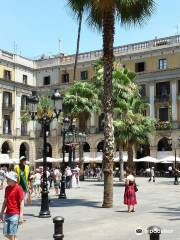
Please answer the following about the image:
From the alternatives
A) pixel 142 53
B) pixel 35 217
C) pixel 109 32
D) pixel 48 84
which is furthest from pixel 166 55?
pixel 35 217

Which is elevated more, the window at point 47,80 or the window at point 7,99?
the window at point 47,80

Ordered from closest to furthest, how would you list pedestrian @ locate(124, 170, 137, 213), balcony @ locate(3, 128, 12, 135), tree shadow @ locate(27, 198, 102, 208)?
pedestrian @ locate(124, 170, 137, 213)
tree shadow @ locate(27, 198, 102, 208)
balcony @ locate(3, 128, 12, 135)

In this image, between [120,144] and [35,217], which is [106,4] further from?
[120,144]

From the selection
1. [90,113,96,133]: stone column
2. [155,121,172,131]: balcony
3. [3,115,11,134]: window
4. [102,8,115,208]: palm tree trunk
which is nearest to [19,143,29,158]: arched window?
[3,115,11,134]: window

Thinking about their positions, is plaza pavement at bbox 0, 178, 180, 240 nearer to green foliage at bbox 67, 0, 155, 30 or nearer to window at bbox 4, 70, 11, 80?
green foliage at bbox 67, 0, 155, 30

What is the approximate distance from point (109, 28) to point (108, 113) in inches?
131

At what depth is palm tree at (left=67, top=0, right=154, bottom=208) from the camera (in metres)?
17.8

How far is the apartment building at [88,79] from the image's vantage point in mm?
53622

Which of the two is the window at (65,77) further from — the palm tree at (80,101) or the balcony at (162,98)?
the palm tree at (80,101)

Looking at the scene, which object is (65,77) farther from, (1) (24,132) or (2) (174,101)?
(2) (174,101)

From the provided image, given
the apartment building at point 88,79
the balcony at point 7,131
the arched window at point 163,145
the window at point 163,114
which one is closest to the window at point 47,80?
the apartment building at point 88,79

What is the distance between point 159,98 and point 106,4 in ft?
124

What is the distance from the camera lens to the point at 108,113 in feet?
59.3

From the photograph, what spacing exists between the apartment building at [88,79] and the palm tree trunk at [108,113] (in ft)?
116
